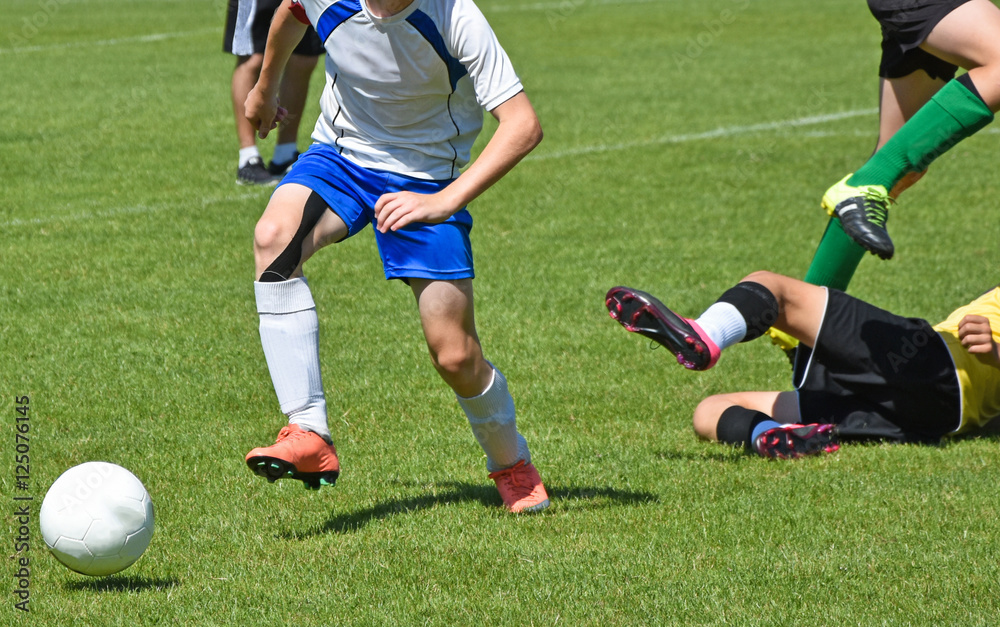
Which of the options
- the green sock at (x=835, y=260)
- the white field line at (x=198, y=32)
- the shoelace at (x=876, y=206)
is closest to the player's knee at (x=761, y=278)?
the shoelace at (x=876, y=206)

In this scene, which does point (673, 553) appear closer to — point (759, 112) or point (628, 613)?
point (628, 613)

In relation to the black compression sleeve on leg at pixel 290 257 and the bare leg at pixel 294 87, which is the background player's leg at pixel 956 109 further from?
the bare leg at pixel 294 87

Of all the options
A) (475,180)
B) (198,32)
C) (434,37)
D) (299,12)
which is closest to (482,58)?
(434,37)

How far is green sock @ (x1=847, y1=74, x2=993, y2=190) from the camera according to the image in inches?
172

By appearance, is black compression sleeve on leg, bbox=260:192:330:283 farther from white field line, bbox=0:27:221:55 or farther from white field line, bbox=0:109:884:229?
white field line, bbox=0:27:221:55

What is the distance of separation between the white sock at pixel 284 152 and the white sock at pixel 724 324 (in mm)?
5662

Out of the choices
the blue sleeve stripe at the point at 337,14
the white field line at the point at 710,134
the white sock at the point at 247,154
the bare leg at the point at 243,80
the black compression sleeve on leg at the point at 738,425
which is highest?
the blue sleeve stripe at the point at 337,14

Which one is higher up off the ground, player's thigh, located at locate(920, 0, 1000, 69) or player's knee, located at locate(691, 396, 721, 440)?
player's thigh, located at locate(920, 0, 1000, 69)

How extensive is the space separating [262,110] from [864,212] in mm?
2059

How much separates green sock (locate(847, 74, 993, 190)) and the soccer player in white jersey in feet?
4.93

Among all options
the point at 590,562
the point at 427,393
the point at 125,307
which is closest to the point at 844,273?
the point at 427,393

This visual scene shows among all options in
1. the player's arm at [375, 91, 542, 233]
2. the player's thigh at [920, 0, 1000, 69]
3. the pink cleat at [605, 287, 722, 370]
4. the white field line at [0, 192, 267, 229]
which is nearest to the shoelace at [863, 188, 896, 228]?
the player's thigh at [920, 0, 1000, 69]

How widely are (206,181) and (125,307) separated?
2953mm

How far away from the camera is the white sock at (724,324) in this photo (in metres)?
4.08
